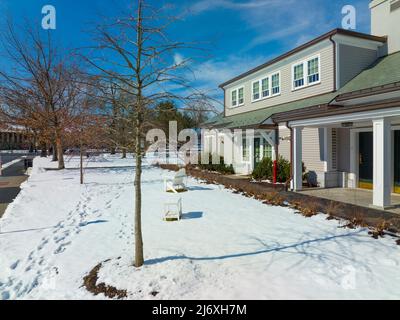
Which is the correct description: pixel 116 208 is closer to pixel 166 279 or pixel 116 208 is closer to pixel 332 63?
pixel 166 279

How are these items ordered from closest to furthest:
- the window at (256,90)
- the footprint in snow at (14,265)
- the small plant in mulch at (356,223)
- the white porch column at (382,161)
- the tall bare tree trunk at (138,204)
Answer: the tall bare tree trunk at (138,204), the footprint in snow at (14,265), the small plant in mulch at (356,223), the white porch column at (382,161), the window at (256,90)

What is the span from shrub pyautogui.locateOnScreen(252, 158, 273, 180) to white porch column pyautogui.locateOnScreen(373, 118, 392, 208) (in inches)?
252

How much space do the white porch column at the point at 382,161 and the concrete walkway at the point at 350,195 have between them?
0.42 metres

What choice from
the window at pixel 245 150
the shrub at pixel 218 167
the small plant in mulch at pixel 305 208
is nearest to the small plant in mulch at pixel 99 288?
the small plant in mulch at pixel 305 208

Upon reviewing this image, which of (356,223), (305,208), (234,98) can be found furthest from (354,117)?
(234,98)

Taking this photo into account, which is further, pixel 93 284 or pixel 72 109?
pixel 72 109

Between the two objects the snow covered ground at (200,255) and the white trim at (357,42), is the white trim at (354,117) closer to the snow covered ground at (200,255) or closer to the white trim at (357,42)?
the snow covered ground at (200,255)

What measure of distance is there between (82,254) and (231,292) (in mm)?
2929

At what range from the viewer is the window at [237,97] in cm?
1898

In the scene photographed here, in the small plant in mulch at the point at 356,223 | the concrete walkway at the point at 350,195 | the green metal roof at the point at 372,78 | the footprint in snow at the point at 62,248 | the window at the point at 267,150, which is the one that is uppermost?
the green metal roof at the point at 372,78

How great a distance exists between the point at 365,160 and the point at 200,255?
9.02 meters

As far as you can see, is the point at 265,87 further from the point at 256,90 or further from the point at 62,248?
the point at 62,248
